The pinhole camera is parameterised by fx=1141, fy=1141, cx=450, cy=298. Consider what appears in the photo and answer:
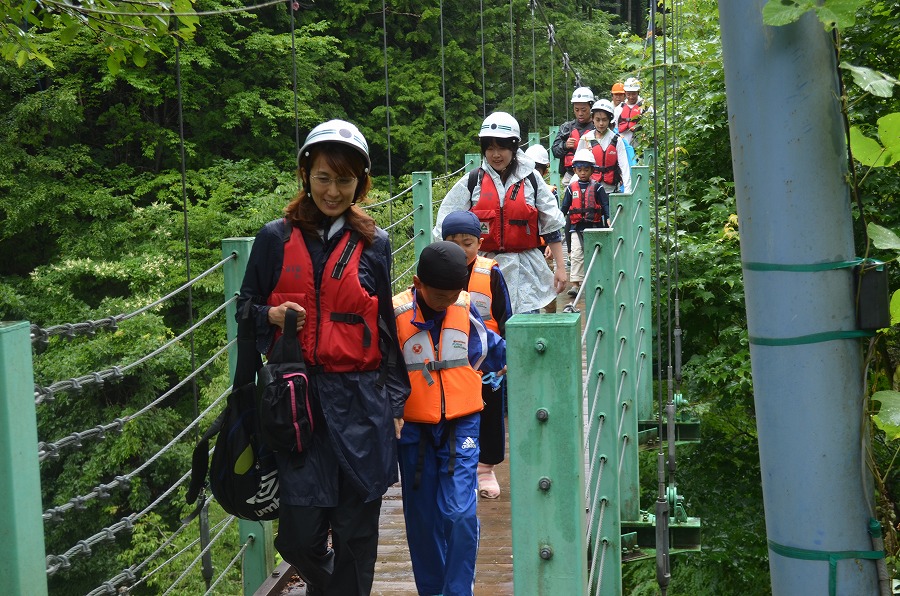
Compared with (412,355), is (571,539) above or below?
below

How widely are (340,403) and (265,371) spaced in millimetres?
184

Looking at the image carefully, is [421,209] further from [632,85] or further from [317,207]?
[632,85]

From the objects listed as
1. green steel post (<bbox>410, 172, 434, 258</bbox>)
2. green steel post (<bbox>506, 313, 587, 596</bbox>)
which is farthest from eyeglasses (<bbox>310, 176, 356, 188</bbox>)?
green steel post (<bbox>410, 172, 434, 258</bbox>)

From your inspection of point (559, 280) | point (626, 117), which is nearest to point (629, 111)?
point (626, 117)

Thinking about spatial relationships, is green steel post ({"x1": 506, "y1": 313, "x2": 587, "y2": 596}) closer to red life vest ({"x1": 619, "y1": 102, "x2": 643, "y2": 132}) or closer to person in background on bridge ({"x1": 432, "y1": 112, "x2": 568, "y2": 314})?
person in background on bridge ({"x1": 432, "y1": 112, "x2": 568, "y2": 314})

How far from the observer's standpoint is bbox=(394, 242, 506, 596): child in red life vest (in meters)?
2.90

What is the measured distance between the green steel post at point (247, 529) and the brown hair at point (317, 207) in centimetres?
60

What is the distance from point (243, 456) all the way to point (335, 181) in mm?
638

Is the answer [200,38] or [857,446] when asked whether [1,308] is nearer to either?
[200,38]

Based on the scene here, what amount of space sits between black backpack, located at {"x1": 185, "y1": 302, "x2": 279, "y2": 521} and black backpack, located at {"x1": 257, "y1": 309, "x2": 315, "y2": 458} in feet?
0.27

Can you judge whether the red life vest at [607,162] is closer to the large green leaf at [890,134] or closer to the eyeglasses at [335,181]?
the eyeglasses at [335,181]

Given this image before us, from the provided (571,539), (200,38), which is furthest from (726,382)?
(200,38)

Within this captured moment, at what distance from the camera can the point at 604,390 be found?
9.98 ft

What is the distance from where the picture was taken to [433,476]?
2955 millimetres
